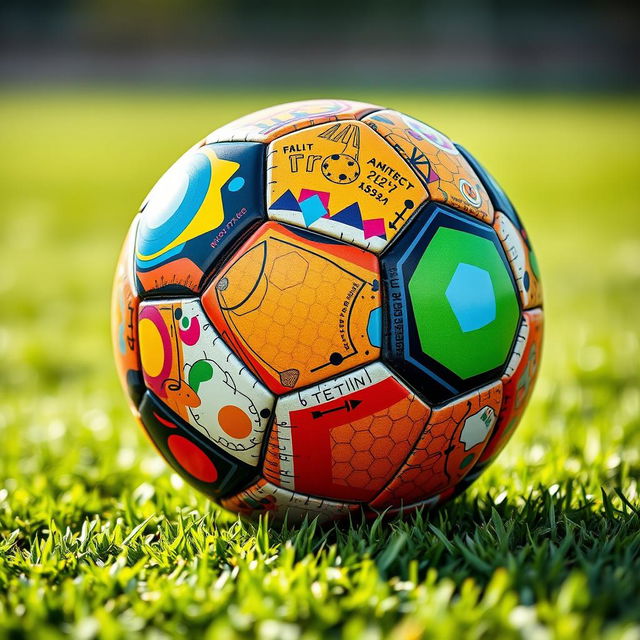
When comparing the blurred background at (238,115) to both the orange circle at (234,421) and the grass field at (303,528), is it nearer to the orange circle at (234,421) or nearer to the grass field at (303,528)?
the grass field at (303,528)

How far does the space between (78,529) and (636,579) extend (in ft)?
5.53

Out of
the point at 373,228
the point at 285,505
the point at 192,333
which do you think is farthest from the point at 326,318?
the point at 285,505

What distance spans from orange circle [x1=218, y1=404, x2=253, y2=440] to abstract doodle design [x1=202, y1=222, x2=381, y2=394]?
0.12 meters

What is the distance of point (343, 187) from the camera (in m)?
2.24

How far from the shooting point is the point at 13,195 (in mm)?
11031

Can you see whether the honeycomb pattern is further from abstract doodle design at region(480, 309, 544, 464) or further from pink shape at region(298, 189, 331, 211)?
pink shape at region(298, 189, 331, 211)

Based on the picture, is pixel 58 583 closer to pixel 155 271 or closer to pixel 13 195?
pixel 155 271

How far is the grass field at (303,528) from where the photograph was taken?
6.20 ft

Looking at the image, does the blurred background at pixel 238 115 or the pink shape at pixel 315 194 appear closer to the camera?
the pink shape at pixel 315 194

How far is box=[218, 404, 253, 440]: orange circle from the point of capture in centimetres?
224

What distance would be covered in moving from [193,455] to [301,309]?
0.58m

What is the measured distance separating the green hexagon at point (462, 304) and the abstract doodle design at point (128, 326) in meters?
0.84

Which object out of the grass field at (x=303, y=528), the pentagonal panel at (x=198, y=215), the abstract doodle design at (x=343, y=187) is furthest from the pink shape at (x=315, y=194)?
the grass field at (x=303, y=528)

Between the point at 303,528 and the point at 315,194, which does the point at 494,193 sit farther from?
the point at 303,528
